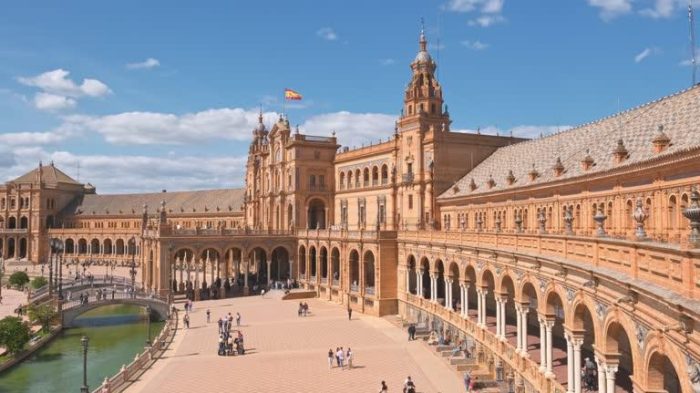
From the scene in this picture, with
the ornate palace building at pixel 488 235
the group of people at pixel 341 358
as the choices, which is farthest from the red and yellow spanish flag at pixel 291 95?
the group of people at pixel 341 358

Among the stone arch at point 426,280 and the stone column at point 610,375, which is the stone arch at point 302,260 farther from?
the stone column at point 610,375

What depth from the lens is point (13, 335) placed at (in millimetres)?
44188

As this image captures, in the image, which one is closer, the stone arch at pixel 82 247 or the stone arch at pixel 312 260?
the stone arch at pixel 312 260

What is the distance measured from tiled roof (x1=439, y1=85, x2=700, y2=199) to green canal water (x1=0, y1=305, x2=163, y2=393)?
97.6 ft

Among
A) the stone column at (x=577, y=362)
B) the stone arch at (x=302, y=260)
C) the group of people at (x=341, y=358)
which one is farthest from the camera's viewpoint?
the stone arch at (x=302, y=260)

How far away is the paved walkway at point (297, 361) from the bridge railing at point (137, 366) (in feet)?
2.13

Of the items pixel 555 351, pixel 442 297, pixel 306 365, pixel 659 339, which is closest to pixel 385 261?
pixel 442 297

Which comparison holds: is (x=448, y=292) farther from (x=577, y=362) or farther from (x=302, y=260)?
(x=302, y=260)

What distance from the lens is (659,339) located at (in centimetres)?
1333

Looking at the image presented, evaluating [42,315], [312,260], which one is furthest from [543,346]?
[312,260]

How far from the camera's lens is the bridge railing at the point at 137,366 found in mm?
31766

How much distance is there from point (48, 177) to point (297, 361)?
345 ft

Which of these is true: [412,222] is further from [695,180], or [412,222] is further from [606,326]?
[606,326]

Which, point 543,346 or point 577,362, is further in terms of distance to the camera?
point 543,346
